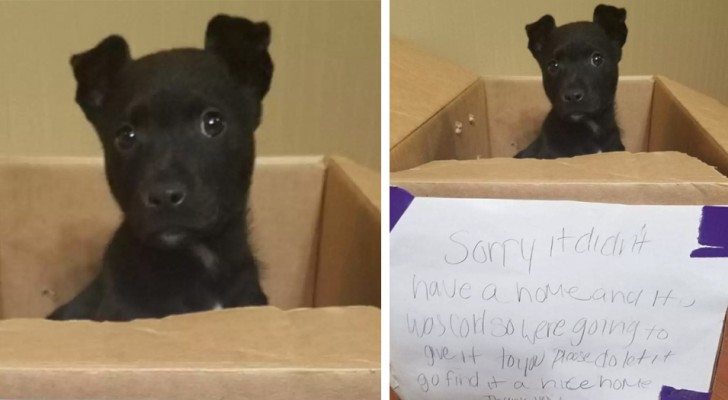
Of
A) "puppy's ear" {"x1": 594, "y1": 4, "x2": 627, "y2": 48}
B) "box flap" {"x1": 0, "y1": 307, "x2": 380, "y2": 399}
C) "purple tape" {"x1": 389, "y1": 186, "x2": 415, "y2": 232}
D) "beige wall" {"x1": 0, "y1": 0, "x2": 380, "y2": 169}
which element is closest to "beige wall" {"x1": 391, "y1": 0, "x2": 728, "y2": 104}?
"puppy's ear" {"x1": 594, "y1": 4, "x2": 627, "y2": 48}

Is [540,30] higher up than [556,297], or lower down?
higher up

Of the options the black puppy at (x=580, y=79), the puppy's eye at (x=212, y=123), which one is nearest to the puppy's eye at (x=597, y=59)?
the black puppy at (x=580, y=79)

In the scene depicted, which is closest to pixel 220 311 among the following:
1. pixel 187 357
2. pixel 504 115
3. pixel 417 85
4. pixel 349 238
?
pixel 187 357

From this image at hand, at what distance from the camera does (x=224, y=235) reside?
0.62 meters

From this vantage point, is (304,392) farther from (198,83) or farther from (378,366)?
(198,83)

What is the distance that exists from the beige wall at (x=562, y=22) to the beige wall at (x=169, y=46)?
0.16m

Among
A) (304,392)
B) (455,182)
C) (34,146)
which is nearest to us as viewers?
(304,392)

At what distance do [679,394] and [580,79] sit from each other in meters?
0.30

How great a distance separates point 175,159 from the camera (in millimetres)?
549

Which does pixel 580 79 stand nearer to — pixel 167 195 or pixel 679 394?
pixel 679 394

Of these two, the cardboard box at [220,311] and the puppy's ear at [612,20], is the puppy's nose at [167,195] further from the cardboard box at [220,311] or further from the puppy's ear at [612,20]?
the puppy's ear at [612,20]

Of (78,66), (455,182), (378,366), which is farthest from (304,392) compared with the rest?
(78,66)

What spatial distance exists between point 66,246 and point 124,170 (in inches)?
7.1

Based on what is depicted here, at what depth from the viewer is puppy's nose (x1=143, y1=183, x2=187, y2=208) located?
0.54 m
